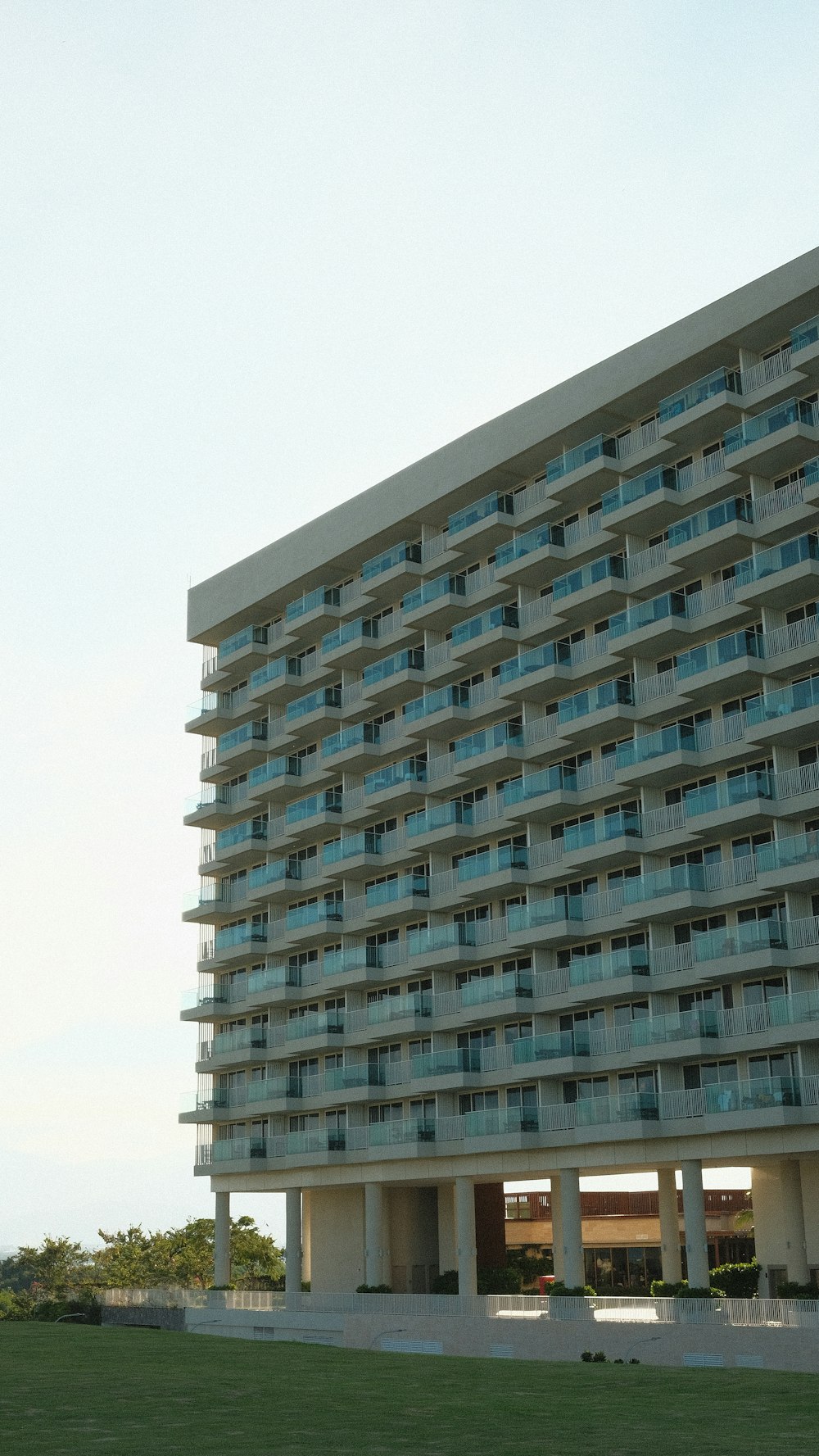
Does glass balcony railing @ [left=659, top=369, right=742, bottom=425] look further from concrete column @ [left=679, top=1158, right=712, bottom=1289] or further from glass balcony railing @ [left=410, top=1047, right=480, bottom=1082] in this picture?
concrete column @ [left=679, top=1158, right=712, bottom=1289]

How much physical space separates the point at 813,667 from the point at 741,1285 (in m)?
21.7

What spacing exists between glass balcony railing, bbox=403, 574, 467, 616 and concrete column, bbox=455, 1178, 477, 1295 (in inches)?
954

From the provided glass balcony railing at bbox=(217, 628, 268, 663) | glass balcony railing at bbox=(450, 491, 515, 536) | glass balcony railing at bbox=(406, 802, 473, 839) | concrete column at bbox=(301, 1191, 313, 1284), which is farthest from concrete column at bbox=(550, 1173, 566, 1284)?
glass balcony railing at bbox=(217, 628, 268, 663)

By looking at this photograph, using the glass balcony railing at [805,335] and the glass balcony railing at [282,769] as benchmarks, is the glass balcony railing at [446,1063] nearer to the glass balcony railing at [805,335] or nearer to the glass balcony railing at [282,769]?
the glass balcony railing at [282,769]

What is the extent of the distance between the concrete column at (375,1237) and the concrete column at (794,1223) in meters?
20.1

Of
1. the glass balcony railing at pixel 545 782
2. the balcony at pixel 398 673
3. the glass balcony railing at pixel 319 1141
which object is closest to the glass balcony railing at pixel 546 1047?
the glass balcony railing at pixel 545 782

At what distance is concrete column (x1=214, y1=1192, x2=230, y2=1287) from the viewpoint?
72312mm

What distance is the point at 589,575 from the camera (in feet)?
189

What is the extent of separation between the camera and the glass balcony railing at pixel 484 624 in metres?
61.6

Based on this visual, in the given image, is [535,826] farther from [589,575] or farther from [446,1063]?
[446,1063]

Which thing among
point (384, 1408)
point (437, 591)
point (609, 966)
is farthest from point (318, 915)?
point (384, 1408)

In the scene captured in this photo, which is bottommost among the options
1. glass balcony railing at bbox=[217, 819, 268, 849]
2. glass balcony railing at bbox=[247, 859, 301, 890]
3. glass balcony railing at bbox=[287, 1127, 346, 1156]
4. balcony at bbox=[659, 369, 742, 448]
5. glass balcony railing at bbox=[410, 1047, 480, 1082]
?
glass balcony railing at bbox=[287, 1127, 346, 1156]

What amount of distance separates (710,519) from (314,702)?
2475 cm

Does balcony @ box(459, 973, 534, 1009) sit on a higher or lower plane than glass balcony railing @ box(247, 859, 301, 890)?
lower
